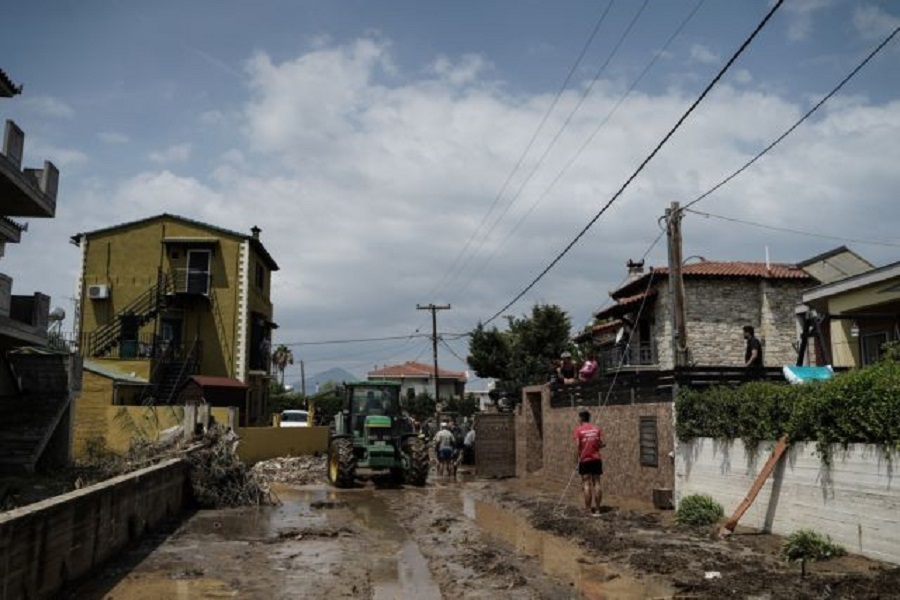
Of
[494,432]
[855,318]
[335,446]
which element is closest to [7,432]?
[335,446]

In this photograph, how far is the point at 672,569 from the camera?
8.96 m

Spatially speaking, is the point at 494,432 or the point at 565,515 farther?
the point at 494,432

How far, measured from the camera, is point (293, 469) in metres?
25.5

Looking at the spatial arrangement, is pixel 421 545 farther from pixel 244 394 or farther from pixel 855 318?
pixel 244 394

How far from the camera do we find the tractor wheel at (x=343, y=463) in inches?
803

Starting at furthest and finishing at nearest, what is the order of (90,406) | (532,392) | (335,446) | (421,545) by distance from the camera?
(90,406) < (532,392) < (335,446) < (421,545)

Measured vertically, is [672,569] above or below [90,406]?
below

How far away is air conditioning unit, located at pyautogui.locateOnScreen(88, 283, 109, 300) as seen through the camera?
35156 millimetres

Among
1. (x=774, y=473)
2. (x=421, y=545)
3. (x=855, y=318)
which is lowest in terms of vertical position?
(x=421, y=545)

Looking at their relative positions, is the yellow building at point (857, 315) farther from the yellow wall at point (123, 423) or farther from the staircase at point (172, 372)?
the staircase at point (172, 372)

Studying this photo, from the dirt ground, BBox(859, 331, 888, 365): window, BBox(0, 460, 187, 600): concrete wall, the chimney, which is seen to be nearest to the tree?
the chimney

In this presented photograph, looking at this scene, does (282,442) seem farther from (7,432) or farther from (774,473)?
(774,473)

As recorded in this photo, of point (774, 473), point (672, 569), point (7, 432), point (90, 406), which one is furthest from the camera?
point (90, 406)

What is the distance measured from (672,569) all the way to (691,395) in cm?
506
